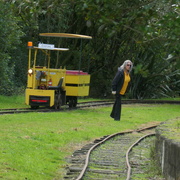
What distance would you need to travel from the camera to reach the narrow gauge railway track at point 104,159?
11.3 m

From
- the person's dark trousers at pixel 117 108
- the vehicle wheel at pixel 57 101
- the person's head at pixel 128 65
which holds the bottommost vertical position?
the vehicle wheel at pixel 57 101

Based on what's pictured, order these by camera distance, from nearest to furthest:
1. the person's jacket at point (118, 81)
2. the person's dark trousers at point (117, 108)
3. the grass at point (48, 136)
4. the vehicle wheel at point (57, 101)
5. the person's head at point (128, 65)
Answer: the grass at point (48, 136) < the person's head at point (128, 65) < the person's jacket at point (118, 81) < the person's dark trousers at point (117, 108) < the vehicle wheel at point (57, 101)

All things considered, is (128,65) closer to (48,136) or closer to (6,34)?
(48,136)

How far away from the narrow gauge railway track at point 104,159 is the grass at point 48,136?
32 cm

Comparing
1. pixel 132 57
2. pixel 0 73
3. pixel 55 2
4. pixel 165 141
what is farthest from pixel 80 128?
pixel 132 57

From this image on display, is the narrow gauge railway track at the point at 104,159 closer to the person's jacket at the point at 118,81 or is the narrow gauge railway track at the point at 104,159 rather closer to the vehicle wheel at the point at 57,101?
the person's jacket at the point at 118,81

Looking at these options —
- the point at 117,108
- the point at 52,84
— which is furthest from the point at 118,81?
the point at 52,84

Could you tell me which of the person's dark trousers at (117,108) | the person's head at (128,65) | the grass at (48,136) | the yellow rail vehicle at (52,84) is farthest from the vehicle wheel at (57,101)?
the person's head at (128,65)

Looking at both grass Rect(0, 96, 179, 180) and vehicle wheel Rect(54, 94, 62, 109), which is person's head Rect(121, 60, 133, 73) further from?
vehicle wheel Rect(54, 94, 62, 109)

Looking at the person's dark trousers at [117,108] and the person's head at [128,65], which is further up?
the person's head at [128,65]

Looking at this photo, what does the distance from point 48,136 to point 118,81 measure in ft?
13.2

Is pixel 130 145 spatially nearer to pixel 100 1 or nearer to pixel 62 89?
pixel 100 1

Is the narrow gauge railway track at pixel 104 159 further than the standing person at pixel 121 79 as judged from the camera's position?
No

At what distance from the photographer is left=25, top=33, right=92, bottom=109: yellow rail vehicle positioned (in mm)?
25031
